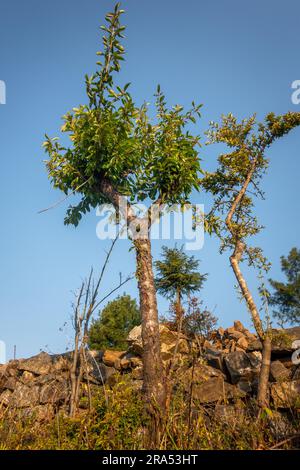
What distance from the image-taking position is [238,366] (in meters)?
11.8

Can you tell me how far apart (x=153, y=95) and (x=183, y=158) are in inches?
92.3

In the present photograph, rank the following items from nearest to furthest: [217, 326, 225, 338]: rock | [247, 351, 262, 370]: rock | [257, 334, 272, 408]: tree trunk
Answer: [257, 334, 272, 408]: tree trunk → [247, 351, 262, 370]: rock → [217, 326, 225, 338]: rock

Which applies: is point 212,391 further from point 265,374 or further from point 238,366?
point 265,374

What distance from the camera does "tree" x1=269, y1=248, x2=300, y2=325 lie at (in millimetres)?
28844

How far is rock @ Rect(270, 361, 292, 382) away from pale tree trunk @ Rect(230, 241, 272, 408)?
0.76 meters

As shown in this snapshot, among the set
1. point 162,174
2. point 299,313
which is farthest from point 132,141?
point 299,313

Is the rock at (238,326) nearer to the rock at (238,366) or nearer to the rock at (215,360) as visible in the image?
the rock at (215,360)

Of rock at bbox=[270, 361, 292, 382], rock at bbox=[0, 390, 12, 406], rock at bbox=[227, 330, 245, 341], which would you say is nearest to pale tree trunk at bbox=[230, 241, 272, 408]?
rock at bbox=[270, 361, 292, 382]

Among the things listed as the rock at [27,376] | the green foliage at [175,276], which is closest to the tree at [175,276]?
the green foliage at [175,276]

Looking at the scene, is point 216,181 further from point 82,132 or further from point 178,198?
point 82,132

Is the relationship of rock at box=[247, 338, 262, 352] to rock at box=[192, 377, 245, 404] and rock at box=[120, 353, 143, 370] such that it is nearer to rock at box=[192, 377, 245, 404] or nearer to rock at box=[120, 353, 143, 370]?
rock at box=[192, 377, 245, 404]

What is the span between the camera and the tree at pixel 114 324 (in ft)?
68.0

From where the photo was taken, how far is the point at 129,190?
38.0 ft

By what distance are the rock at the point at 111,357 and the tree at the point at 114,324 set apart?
591cm
